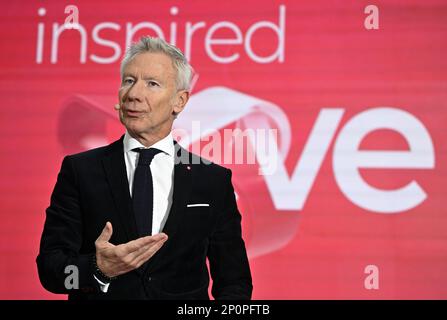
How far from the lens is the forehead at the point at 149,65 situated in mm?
1569

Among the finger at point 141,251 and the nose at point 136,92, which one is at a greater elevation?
the nose at point 136,92

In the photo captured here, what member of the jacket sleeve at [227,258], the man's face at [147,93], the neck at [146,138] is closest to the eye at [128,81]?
the man's face at [147,93]

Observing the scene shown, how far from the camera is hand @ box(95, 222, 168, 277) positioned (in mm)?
1311

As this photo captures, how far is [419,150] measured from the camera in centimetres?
278

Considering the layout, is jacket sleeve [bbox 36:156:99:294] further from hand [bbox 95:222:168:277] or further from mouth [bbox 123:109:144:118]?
mouth [bbox 123:109:144:118]

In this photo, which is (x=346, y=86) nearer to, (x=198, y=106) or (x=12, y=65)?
(x=198, y=106)

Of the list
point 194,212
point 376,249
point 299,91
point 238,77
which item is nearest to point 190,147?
point 238,77

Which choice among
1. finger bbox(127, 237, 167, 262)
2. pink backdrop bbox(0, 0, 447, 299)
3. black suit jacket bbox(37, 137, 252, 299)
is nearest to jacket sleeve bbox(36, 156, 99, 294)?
black suit jacket bbox(37, 137, 252, 299)

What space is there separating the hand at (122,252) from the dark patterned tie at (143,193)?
0.46 feet

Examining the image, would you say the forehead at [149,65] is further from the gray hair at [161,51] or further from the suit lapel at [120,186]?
the suit lapel at [120,186]

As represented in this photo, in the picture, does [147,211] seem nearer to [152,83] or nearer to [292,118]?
[152,83]

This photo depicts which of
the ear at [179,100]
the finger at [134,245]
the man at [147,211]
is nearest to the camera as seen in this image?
the finger at [134,245]

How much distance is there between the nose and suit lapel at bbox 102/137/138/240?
0.16m

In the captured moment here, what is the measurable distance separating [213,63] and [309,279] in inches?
50.8
